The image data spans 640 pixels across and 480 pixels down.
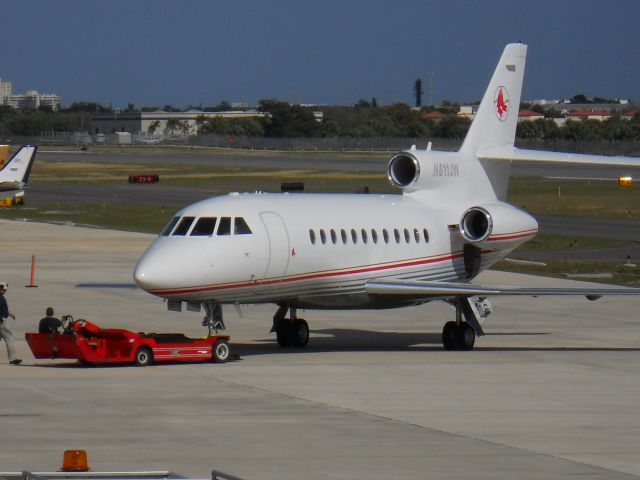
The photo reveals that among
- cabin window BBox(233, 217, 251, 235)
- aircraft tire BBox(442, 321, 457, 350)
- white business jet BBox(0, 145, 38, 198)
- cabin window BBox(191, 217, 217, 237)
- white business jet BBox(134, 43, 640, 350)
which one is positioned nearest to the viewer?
white business jet BBox(134, 43, 640, 350)

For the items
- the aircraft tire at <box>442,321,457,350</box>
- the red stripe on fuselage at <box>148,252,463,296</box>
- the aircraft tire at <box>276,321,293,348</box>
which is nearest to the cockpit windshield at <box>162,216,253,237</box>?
the red stripe on fuselage at <box>148,252,463,296</box>

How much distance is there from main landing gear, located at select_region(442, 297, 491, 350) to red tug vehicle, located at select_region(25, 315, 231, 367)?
6066 mm

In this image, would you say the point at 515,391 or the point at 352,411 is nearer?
the point at 352,411

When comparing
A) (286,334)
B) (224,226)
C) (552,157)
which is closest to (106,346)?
(224,226)

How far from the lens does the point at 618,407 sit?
20.7m

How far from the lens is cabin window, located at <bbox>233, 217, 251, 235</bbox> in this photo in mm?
25891

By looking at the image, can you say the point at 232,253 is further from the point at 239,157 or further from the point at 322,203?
the point at 239,157

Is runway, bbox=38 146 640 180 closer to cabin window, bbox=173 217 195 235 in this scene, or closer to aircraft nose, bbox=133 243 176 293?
cabin window, bbox=173 217 195 235

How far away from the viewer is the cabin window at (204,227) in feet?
84.2

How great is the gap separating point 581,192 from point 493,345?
65059 millimetres

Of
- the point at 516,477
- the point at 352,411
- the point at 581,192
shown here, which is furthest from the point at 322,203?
the point at 581,192

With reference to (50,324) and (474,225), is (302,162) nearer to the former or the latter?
(474,225)

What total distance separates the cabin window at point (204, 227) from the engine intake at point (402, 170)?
246 inches

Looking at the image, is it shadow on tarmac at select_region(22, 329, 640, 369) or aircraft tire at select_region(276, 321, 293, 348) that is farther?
aircraft tire at select_region(276, 321, 293, 348)
